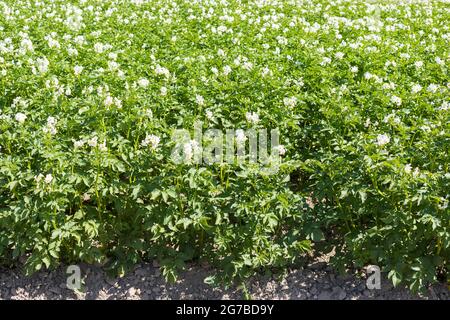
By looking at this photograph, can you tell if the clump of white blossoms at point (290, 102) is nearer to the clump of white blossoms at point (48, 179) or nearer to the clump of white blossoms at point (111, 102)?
the clump of white blossoms at point (111, 102)

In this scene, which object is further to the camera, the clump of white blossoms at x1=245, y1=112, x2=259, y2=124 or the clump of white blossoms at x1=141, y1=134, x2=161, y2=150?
the clump of white blossoms at x1=245, y1=112, x2=259, y2=124

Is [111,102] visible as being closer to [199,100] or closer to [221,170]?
[199,100]

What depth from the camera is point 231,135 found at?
4672 mm

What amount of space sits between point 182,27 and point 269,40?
148cm

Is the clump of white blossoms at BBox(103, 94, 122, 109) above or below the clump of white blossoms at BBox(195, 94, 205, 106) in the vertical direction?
below

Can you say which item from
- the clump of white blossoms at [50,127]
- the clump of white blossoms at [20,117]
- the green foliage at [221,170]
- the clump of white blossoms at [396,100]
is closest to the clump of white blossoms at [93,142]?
the green foliage at [221,170]

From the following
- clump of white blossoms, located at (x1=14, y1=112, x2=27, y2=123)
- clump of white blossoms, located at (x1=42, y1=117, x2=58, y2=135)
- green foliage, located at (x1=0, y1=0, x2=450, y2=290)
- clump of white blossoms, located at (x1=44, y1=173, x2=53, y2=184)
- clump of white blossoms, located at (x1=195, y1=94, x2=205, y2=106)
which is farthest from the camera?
clump of white blossoms, located at (x1=195, y1=94, x2=205, y2=106)

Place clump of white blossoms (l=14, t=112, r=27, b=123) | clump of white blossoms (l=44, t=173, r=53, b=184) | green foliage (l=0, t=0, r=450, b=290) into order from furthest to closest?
clump of white blossoms (l=14, t=112, r=27, b=123), green foliage (l=0, t=0, r=450, b=290), clump of white blossoms (l=44, t=173, r=53, b=184)

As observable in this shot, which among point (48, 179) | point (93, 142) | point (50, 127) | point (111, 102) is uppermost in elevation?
point (111, 102)

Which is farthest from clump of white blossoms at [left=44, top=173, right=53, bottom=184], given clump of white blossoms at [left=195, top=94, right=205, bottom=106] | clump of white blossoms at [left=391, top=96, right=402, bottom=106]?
clump of white blossoms at [left=391, top=96, right=402, bottom=106]

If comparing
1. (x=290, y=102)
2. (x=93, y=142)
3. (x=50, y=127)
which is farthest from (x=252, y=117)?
(x=50, y=127)

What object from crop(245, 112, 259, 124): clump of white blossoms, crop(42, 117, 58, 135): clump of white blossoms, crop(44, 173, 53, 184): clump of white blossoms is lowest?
crop(44, 173, 53, 184): clump of white blossoms

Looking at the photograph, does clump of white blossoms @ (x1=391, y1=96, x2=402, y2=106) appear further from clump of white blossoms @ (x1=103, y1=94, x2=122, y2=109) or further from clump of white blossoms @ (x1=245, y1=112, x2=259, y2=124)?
clump of white blossoms @ (x1=103, y1=94, x2=122, y2=109)
